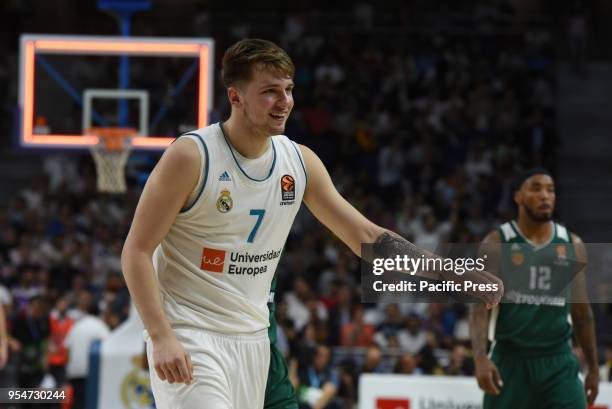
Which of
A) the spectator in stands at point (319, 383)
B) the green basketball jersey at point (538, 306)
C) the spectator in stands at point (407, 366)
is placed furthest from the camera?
the spectator in stands at point (407, 366)

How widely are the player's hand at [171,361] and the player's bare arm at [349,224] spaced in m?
1.00

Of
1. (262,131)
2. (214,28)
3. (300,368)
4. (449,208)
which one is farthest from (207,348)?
(214,28)

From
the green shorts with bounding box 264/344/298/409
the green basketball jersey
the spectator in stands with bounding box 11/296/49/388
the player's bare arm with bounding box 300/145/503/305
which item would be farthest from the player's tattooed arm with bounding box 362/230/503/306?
the spectator in stands with bounding box 11/296/49/388

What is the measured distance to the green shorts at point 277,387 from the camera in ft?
16.3

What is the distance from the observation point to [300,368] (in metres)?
12.6

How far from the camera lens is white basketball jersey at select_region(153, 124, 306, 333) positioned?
4.62 metres

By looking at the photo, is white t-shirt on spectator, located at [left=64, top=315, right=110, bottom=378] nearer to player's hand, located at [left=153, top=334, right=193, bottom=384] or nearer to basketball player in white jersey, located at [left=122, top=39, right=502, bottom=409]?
basketball player in white jersey, located at [left=122, top=39, right=502, bottom=409]

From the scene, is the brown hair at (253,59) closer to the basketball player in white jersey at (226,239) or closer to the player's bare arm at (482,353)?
the basketball player in white jersey at (226,239)

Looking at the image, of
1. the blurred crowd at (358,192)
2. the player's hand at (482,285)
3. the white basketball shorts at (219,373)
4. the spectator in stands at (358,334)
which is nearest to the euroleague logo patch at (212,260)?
the white basketball shorts at (219,373)

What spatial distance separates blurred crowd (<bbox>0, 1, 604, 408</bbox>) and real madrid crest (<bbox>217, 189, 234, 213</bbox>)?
7.44m

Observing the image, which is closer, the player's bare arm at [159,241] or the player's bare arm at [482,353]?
the player's bare arm at [159,241]

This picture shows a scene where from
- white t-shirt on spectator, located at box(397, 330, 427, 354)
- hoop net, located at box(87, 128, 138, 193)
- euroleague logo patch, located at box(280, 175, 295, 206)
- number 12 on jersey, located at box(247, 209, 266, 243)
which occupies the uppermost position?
hoop net, located at box(87, 128, 138, 193)

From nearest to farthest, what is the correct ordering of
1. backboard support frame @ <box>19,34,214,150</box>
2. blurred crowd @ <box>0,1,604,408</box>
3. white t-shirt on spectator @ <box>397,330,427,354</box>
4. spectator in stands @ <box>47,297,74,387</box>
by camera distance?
1. backboard support frame @ <box>19,34,214,150</box>
2. spectator in stands @ <box>47,297,74,387</box>
3. blurred crowd @ <box>0,1,604,408</box>
4. white t-shirt on spectator @ <box>397,330,427,354</box>

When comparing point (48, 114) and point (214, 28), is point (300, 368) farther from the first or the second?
point (214, 28)
